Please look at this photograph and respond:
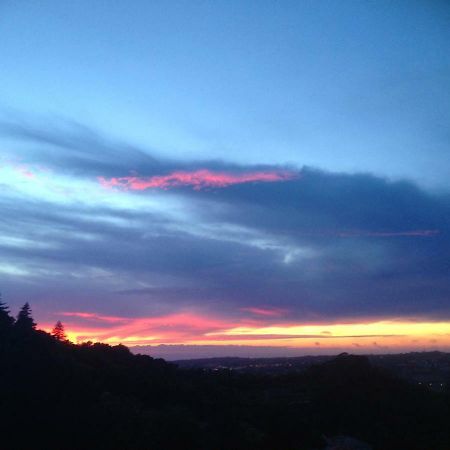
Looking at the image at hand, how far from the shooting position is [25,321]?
3512 centimetres

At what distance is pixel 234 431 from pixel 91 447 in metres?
6.35

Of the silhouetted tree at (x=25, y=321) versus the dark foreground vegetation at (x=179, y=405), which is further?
the silhouetted tree at (x=25, y=321)

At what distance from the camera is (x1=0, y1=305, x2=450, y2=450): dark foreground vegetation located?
753 inches

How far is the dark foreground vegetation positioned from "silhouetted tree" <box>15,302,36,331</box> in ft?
0.40

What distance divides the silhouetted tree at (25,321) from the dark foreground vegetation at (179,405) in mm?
122

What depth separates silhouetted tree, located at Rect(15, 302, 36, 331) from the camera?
32.2 metres

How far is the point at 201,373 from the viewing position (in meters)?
37.4

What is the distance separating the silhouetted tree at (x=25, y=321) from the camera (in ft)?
106

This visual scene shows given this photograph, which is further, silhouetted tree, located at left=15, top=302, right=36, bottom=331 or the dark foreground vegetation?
silhouetted tree, located at left=15, top=302, right=36, bottom=331

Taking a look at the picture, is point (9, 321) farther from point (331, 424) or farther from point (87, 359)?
point (331, 424)

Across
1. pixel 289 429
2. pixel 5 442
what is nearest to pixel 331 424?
pixel 289 429

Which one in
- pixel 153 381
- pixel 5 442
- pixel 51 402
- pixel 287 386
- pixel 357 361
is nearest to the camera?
pixel 5 442

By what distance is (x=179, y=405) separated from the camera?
83.7 feet

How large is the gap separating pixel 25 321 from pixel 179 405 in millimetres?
14442
